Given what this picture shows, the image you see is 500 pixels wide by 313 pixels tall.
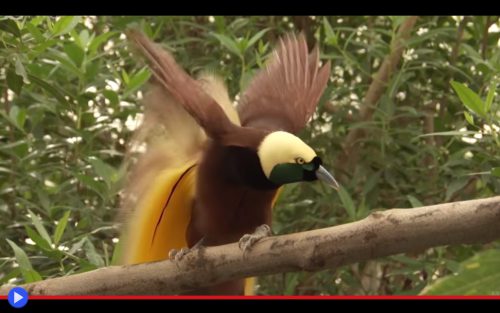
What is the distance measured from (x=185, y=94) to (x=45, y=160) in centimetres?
47

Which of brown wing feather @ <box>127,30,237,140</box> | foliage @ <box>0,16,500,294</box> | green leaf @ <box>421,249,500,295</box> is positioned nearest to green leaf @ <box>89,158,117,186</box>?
foliage @ <box>0,16,500,294</box>

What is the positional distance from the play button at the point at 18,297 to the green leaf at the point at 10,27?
36 cm

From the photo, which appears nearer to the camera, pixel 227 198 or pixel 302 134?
pixel 227 198

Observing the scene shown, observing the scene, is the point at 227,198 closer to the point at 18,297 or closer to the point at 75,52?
the point at 18,297

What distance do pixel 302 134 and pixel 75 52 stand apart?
0.35m

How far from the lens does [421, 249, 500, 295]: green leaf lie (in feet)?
0.86

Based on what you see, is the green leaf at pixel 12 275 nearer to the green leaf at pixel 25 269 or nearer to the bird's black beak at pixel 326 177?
the green leaf at pixel 25 269

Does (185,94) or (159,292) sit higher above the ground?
(185,94)

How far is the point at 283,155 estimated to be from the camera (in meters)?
0.69

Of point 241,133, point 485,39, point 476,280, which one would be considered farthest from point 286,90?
point 476,280

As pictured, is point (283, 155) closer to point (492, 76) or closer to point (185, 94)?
point (185, 94)

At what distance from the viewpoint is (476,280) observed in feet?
0.87

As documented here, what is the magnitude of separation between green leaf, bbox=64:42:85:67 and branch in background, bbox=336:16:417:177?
427 mm
